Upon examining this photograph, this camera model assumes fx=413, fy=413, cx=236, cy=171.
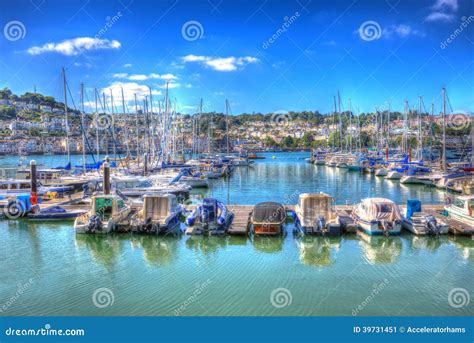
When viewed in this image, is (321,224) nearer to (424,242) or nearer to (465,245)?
(424,242)

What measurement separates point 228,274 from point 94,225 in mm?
7556

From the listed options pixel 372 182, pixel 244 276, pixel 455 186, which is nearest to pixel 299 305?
pixel 244 276

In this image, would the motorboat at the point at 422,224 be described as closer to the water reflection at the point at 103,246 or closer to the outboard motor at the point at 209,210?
the outboard motor at the point at 209,210

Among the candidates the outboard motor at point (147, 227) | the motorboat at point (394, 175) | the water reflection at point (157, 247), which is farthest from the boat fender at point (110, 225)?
the motorboat at point (394, 175)

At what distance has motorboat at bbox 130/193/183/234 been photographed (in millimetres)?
18266

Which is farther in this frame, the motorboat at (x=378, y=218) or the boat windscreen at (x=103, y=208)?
the boat windscreen at (x=103, y=208)

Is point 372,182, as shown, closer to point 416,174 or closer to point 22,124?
point 416,174

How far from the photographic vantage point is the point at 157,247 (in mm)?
17016

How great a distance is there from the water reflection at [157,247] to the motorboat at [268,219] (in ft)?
11.5

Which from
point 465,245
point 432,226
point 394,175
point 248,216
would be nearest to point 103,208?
point 248,216

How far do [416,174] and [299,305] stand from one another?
3636 cm

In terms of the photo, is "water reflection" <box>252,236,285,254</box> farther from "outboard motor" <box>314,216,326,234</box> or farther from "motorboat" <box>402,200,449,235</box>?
"motorboat" <box>402,200,449,235</box>

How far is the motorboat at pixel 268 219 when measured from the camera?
1784 cm

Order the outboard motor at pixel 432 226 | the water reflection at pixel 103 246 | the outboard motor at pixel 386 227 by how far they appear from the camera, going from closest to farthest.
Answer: the water reflection at pixel 103 246
the outboard motor at pixel 386 227
the outboard motor at pixel 432 226
